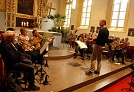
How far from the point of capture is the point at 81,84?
3.68 m

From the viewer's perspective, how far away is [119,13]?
8820mm

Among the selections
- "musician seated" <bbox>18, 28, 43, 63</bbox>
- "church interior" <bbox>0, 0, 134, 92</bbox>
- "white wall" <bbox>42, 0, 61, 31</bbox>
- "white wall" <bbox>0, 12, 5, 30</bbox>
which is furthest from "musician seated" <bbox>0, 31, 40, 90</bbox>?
"white wall" <bbox>42, 0, 61, 31</bbox>

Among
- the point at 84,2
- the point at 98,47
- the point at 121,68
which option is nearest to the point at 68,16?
the point at 84,2

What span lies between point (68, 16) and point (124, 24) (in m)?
5.22

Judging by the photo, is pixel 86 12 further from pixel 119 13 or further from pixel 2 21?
pixel 2 21

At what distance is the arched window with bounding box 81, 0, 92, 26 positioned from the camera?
10.5m

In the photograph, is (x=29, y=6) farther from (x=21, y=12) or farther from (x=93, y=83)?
(x=93, y=83)

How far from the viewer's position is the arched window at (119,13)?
28.2 ft

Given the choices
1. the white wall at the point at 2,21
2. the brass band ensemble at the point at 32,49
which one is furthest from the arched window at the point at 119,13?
the white wall at the point at 2,21

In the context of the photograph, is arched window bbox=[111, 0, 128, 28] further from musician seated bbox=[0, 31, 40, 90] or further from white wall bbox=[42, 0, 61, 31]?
musician seated bbox=[0, 31, 40, 90]

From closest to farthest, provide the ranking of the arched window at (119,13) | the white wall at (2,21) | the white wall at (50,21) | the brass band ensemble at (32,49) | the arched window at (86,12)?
the brass band ensemble at (32,49) → the arched window at (119,13) → the white wall at (2,21) → the arched window at (86,12) → the white wall at (50,21)

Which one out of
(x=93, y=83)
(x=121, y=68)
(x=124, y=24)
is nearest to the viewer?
(x=93, y=83)

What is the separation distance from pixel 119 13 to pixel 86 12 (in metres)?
2.65

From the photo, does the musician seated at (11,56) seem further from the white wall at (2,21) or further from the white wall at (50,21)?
the white wall at (50,21)
